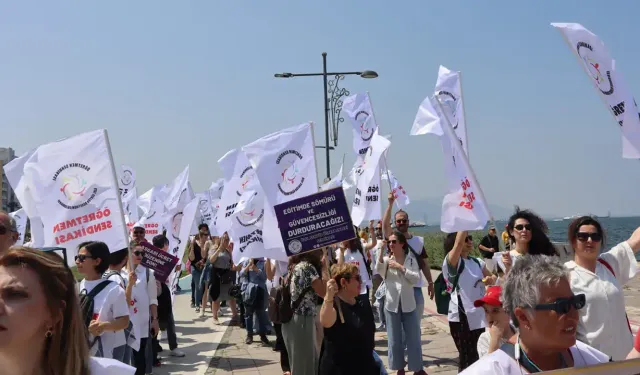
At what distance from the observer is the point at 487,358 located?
2270 mm

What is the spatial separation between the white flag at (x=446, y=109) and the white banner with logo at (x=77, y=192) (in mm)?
3139

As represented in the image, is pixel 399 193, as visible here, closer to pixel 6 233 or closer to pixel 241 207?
pixel 241 207

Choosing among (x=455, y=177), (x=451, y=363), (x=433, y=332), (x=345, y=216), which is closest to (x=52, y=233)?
(x=345, y=216)

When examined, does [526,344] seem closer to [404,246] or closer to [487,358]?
[487,358]

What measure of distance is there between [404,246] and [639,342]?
4.92 meters

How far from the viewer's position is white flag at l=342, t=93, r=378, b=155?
41.2ft

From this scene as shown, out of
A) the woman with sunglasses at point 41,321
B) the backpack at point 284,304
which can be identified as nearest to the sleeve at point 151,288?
the backpack at point 284,304

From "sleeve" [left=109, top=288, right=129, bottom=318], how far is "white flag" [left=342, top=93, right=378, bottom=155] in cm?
837

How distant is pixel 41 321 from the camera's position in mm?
2109

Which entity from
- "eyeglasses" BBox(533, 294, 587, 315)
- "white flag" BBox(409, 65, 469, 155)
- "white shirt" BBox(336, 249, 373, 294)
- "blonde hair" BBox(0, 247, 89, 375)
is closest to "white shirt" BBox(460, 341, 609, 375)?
Result: "eyeglasses" BBox(533, 294, 587, 315)

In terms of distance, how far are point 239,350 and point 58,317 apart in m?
7.96

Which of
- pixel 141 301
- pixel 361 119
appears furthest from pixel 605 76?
pixel 361 119

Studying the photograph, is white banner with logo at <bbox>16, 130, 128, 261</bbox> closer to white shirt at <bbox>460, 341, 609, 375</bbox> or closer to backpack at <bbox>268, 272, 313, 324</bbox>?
backpack at <bbox>268, 272, 313, 324</bbox>

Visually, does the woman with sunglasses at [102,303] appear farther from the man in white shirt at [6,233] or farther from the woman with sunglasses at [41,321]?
the woman with sunglasses at [41,321]
